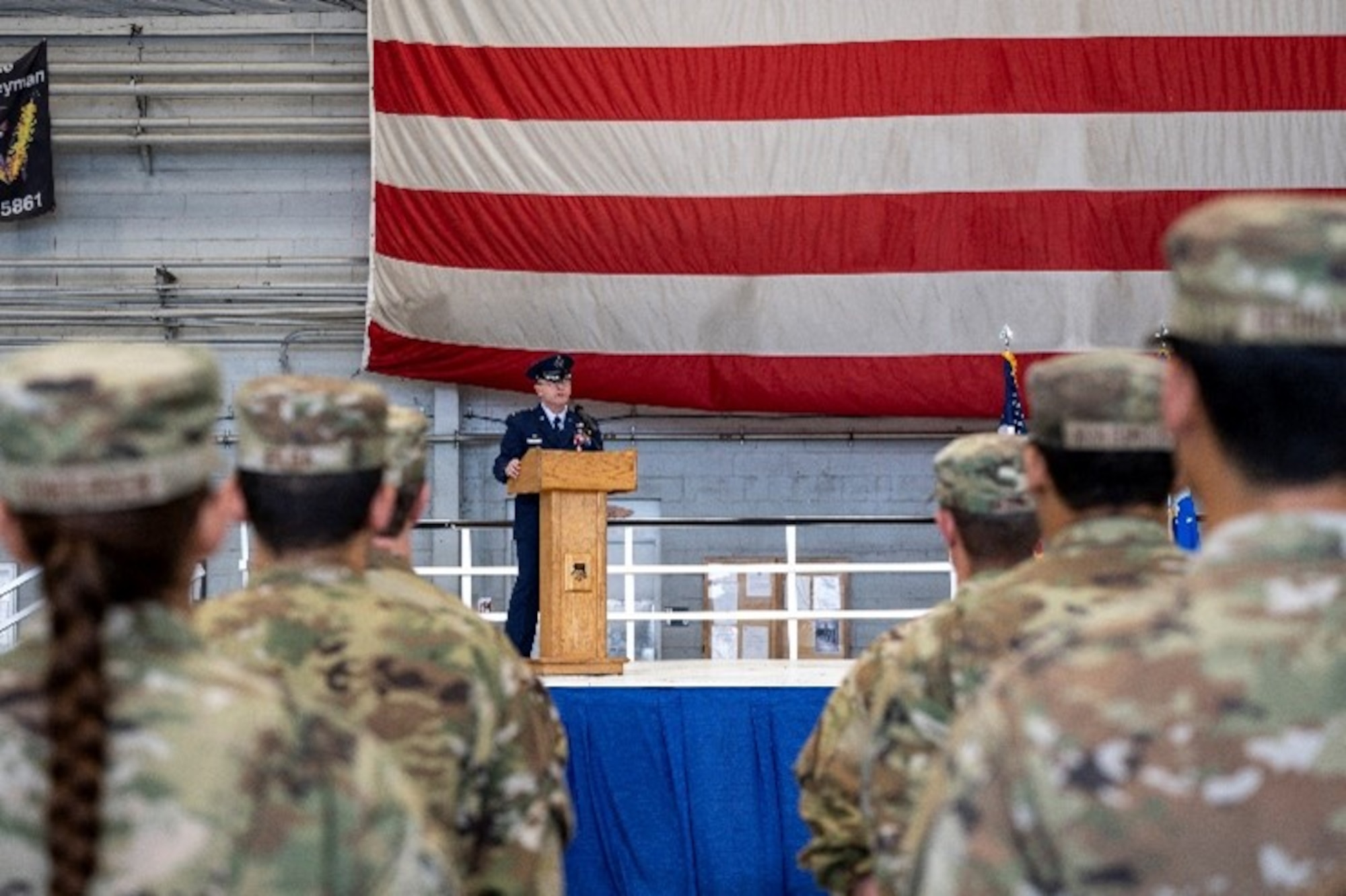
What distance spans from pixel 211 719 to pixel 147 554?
12 cm

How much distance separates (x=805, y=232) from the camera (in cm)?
1057

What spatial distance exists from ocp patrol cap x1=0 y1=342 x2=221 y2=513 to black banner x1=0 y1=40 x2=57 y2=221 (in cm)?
1059

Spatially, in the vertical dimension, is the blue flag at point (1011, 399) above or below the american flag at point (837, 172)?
below

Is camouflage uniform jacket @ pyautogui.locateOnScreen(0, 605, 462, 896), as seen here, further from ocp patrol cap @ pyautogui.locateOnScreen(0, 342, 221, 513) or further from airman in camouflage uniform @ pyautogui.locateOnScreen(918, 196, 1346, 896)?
airman in camouflage uniform @ pyautogui.locateOnScreen(918, 196, 1346, 896)

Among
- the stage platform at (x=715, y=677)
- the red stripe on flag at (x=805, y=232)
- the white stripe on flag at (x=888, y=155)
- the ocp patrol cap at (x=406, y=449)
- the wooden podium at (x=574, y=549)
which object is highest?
the white stripe on flag at (x=888, y=155)

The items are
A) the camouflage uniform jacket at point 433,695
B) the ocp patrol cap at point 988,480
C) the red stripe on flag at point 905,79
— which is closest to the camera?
the camouflage uniform jacket at point 433,695

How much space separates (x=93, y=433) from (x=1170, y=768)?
26.9 inches

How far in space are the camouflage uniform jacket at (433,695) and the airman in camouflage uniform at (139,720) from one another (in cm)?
73

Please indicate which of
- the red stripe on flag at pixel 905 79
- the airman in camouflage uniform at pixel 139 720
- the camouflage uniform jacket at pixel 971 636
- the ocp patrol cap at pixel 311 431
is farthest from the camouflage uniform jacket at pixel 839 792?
the red stripe on flag at pixel 905 79

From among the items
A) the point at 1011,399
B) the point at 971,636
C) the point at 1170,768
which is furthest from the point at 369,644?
the point at 1011,399

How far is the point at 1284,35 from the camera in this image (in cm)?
1046

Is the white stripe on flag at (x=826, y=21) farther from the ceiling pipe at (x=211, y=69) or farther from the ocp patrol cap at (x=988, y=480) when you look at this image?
the ocp patrol cap at (x=988, y=480)

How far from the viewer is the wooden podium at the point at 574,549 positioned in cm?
681

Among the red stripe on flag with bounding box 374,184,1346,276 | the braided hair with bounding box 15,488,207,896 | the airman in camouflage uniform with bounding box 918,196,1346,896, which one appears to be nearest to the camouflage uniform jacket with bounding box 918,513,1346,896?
the airman in camouflage uniform with bounding box 918,196,1346,896
